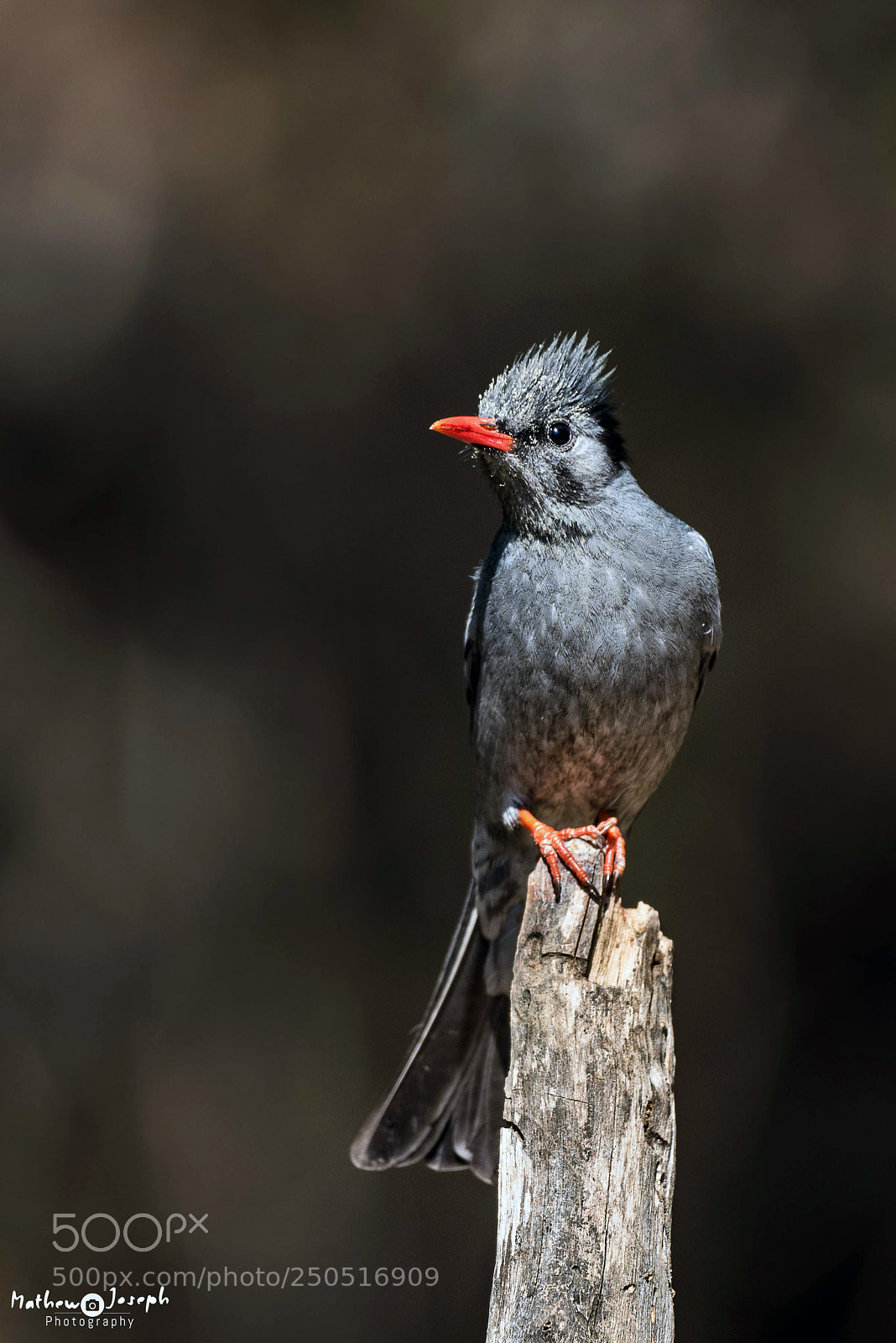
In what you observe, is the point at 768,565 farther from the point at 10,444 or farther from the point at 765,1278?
the point at 10,444

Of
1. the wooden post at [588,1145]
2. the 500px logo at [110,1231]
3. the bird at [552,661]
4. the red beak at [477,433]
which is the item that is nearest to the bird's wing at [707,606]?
the bird at [552,661]

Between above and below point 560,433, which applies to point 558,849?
below

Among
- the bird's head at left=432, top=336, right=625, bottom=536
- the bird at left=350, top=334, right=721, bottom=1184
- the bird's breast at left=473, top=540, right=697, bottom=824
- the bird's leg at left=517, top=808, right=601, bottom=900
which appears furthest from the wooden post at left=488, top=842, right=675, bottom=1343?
the bird's head at left=432, top=336, right=625, bottom=536

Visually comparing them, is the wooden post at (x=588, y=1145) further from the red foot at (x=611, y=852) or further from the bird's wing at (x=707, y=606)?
the bird's wing at (x=707, y=606)

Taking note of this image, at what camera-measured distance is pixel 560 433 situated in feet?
12.5

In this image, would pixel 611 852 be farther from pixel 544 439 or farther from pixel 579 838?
pixel 544 439

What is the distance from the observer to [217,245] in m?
5.95

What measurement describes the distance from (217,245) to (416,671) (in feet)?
7.33

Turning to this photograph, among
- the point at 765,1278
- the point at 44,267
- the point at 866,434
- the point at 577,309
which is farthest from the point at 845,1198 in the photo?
the point at 44,267

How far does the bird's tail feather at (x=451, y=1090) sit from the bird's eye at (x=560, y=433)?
1.67m

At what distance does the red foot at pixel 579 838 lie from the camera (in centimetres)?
311

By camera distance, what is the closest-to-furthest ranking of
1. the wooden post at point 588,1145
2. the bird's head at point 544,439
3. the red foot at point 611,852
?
the wooden post at point 588,1145, the red foot at point 611,852, the bird's head at point 544,439

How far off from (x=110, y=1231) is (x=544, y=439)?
3931 millimetres

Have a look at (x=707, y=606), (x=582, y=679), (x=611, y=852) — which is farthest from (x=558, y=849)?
(x=707, y=606)
